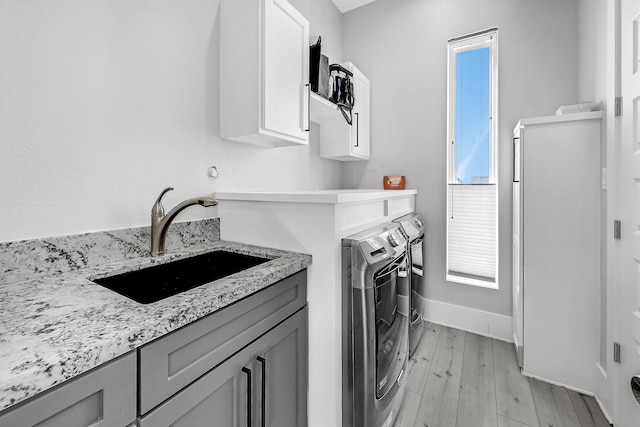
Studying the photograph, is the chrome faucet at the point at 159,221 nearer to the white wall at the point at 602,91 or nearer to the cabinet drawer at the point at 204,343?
the cabinet drawer at the point at 204,343

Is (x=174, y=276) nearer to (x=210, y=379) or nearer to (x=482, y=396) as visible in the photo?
(x=210, y=379)

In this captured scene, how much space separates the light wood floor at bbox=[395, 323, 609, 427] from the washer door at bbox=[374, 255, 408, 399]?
28cm

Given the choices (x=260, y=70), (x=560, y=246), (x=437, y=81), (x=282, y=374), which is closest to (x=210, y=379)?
(x=282, y=374)

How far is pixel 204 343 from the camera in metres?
0.80

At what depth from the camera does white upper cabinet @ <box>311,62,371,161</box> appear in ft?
8.16

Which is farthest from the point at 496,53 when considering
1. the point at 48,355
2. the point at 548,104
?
the point at 48,355

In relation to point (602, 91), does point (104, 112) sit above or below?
below

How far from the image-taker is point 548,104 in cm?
214

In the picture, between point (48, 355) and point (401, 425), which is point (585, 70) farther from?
point (48, 355)

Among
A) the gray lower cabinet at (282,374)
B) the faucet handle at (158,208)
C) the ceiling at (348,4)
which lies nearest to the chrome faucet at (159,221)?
the faucet handle at (158,208)

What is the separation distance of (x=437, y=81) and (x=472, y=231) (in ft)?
4.57

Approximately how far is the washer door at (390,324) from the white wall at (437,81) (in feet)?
3.79

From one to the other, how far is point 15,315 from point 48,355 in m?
0.31

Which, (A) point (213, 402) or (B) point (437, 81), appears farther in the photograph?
(B) point (437, 81)
